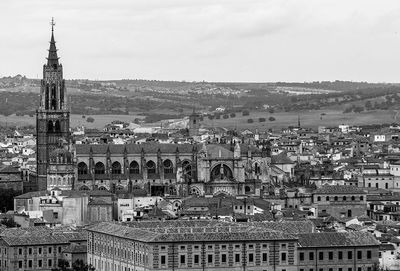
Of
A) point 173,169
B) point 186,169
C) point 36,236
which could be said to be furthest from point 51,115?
point 36,236

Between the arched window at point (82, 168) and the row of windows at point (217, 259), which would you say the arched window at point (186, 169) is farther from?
the row of windows at point (217, 259)

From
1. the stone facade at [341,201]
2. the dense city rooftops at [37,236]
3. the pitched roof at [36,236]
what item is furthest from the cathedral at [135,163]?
the pitched roof at [36,236]

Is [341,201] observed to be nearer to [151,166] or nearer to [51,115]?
[151,166]

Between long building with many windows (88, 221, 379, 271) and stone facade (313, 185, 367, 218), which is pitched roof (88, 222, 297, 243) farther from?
stone facade (313, 185, 367, 218)

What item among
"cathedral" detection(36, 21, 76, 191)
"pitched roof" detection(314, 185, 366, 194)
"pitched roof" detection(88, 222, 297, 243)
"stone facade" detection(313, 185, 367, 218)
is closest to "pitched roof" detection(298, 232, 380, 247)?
"pitched roof" detection(88, 222, 297, 243)

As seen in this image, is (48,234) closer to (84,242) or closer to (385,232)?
(84,242)

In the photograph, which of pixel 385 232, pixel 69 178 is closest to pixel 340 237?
pixel 385 232

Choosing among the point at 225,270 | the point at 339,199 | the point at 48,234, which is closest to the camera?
the point at 225,270

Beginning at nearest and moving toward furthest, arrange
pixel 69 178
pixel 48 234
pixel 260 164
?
pixel 48 234, pixel 69 178, pixel 260 164
